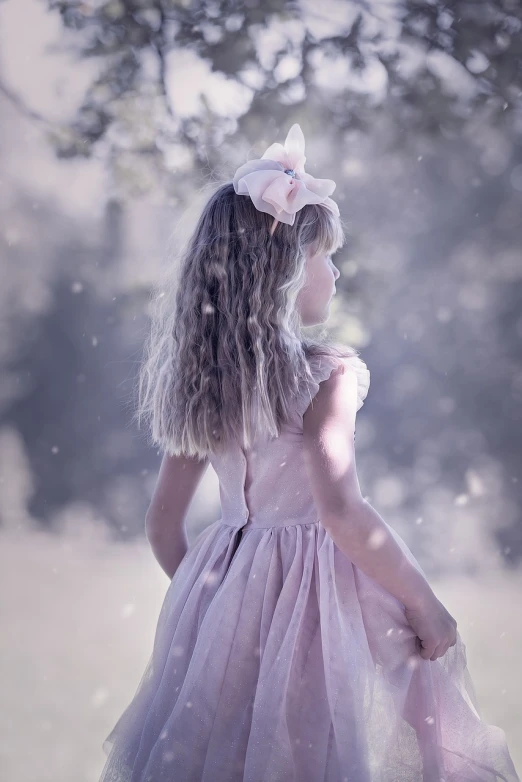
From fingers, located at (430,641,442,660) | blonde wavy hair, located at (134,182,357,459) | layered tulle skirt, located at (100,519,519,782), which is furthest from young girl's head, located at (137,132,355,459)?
fingers, located at (430,641,442,660)

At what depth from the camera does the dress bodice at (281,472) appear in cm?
107

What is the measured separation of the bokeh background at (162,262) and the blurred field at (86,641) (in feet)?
0.04

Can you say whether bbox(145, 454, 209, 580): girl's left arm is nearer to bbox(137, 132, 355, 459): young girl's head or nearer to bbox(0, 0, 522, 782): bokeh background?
bbox(137, 132, 355, 459): young girl's head

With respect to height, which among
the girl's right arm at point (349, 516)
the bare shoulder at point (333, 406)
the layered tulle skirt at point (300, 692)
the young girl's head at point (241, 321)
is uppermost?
the young girl's head at point (241, 321)

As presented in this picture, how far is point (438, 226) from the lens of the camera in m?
3.50

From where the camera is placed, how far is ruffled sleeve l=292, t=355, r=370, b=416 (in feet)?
3.44

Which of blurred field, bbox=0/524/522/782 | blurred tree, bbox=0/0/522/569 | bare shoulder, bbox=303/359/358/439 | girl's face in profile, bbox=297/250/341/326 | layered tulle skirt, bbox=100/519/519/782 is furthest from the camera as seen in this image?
blurred tree, bbox=0/0/522/569

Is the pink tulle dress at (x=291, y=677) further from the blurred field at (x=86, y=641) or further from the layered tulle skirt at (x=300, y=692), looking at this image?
the blurred field at (x=86, y=641)

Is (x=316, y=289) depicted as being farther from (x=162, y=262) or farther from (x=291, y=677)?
(x=162, y=262)

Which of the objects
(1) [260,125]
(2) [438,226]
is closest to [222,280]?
(1) [260,125]

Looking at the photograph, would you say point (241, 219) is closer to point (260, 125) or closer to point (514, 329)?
point (260, 125)

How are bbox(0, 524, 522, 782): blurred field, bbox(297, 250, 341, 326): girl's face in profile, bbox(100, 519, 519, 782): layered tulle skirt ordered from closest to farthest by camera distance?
bbox(100, 519, 519, 782): layered tulle skirt < bbox(297, 250, 341, 326): girl's face in profile < bbox(0, 524, 522, 782): blurred field

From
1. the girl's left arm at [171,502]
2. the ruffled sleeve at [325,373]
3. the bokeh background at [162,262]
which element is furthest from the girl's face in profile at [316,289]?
the bokeh background at [162,262]

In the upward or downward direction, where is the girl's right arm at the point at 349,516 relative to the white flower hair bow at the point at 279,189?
downward
